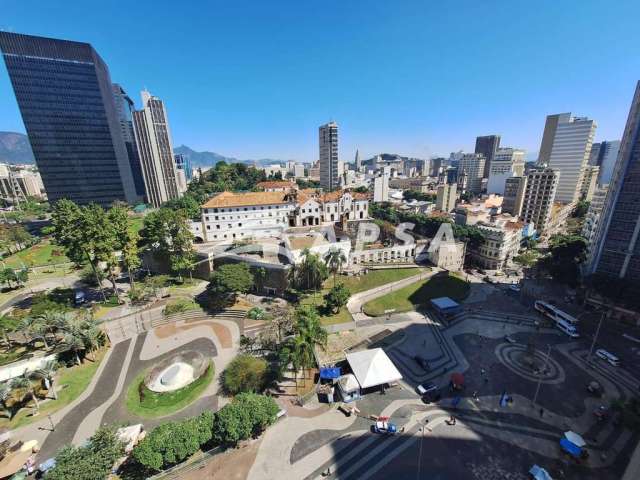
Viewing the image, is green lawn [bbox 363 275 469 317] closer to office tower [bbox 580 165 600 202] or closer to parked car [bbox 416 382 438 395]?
parked car [bbox 416 382 438 395]

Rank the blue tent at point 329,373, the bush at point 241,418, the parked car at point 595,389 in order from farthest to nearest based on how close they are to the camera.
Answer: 1. the blue tent at point 329,373
2. the parked car at point 595,389
3. the bush at point 241,418

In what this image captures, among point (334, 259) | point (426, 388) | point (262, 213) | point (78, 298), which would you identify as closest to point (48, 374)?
point (78, 298)

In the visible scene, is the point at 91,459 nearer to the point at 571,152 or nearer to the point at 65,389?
the point at 65,389

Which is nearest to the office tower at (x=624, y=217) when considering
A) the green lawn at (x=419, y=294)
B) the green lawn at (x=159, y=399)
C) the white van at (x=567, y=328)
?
the white van at (x=567, y=328)

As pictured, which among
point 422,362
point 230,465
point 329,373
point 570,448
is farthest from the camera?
point 422,362

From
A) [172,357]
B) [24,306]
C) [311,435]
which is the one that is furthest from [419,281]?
[24,306]

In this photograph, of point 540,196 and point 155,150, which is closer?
point 540,196

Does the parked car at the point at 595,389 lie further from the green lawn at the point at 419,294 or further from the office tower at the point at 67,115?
the office tower at the point at 67,115
